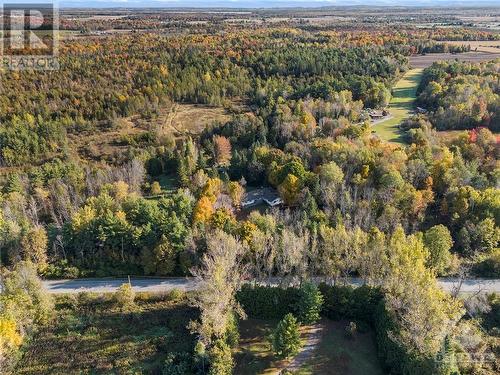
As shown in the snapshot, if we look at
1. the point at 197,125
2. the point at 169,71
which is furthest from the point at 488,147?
the point at 169,71

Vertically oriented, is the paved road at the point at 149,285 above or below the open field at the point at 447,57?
below

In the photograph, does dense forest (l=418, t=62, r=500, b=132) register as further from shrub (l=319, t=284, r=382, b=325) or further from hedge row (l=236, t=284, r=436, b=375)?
hedge row (l=236, t=284, r=436, b=375)

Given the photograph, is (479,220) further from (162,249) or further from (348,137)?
(162,249)

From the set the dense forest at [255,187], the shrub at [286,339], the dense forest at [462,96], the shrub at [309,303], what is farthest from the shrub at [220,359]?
the dense forest at [462,96]

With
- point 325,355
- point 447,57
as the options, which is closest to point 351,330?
point 325,355

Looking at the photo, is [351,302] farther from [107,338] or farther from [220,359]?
[107,338]

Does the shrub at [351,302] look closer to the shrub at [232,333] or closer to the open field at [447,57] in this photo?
the shrub at [232,333]
